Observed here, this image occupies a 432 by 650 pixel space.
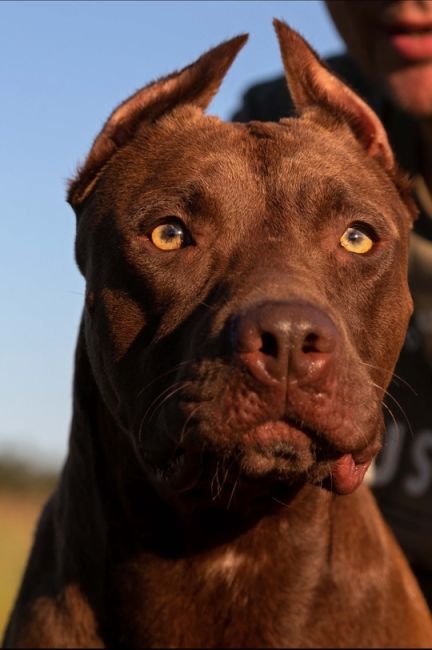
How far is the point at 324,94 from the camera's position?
5031 mm

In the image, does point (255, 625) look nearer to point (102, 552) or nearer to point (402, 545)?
point (102, 552)

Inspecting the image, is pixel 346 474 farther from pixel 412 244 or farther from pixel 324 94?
pixel 412 244

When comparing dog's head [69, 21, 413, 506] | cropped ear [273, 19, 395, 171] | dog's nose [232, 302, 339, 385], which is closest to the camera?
dog's nose [232, 302, 339, 385]

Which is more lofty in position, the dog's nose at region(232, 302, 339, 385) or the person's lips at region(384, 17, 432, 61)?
the person's lips at region(384, 17, 432, 61)

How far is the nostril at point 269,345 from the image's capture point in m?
3.50

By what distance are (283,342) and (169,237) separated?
0.93m

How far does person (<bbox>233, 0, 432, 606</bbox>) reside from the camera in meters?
6.34

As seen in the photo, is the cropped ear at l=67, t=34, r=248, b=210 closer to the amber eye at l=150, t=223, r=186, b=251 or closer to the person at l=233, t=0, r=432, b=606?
the amber eye at l=150, t=223, r=186, b=251

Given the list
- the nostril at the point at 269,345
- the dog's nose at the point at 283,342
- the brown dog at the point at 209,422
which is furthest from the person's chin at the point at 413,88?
the nostril at the point at 269,345

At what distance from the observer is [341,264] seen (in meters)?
4.19

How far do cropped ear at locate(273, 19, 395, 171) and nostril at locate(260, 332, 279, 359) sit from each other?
159 cm

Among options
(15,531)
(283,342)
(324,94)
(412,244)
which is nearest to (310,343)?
(283,342)

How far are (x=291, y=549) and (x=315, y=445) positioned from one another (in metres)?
0.77

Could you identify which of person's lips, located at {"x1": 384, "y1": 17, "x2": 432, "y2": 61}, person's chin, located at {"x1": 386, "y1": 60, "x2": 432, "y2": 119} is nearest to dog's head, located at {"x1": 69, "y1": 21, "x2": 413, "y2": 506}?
person's chin, located at {"x1": 386, "y1": 60, "x2": 432, "y2": 119}
